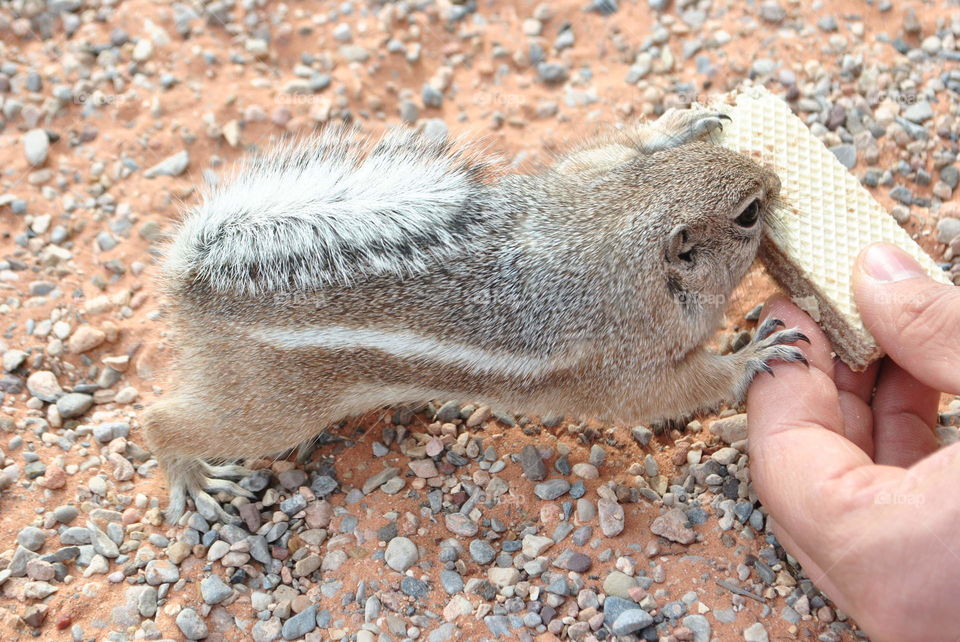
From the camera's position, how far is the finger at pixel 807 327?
351 centimetres

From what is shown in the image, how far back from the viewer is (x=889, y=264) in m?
3.33

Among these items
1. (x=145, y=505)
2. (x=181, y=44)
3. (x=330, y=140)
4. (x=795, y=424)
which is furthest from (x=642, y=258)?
(x=181, y=44)

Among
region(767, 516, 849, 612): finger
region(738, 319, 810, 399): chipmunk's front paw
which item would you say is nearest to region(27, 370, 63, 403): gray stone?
region(738, 319, 810, 399): chipmunk's front paw

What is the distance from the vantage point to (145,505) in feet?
12.9

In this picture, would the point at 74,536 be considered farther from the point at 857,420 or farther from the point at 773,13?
the point at 773,13

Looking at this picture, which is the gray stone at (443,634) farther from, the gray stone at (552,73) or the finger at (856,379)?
the gray stone at (552,73)

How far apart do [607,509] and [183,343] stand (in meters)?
1.98

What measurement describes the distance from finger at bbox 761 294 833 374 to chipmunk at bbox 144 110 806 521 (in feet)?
0.30

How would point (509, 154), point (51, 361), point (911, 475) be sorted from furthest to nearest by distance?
point (509, 154), point (51, 361), point (911, 475)

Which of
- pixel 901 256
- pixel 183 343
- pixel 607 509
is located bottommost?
pixel 607 509

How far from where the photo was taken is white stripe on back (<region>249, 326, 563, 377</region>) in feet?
11.5

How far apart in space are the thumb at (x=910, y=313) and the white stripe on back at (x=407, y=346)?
4.13ft

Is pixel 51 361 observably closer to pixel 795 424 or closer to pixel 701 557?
pixel 701 557

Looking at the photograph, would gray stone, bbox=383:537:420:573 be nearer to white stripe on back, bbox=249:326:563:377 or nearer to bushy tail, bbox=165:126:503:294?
white stripe on back, bbox=249:326:563:377
